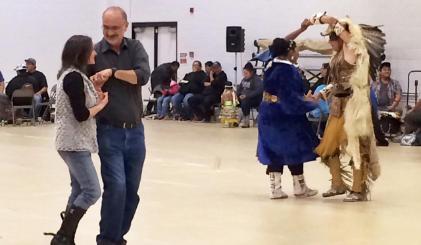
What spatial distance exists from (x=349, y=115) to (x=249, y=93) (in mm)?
8709

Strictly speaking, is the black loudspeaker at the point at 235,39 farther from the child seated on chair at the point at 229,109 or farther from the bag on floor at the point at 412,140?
the bag on floor at the point at 412,140

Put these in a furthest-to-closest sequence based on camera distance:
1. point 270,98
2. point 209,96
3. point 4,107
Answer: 1. point 209,96
2. point 4,107
3. point 270,98

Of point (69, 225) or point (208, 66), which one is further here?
point (208, 66)

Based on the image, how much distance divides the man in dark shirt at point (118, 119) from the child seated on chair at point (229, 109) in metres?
10.9

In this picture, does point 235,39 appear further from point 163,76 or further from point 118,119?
point 118,119

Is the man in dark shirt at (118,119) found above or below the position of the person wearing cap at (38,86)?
above

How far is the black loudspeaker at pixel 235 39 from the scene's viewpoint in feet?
55.5

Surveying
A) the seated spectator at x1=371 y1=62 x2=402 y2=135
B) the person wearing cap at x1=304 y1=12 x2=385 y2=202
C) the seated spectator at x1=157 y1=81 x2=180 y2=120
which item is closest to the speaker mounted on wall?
the seated spectator at x1=157 y1=81 x2=180 y2=120

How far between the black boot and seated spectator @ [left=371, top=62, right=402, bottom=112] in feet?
31.8

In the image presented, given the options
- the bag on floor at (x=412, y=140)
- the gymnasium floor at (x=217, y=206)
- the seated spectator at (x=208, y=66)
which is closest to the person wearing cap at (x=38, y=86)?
the seated spectator at (x=208, y=66)

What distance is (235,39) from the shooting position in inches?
668

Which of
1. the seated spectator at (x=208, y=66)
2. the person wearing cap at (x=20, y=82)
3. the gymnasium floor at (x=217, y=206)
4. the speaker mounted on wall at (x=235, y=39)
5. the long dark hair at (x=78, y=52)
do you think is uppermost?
the long dark hair at (x=78, y=52)

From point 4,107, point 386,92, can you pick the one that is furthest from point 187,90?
point 386,92

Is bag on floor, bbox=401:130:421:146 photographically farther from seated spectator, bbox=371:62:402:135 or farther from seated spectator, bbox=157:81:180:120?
seated spectator, bbox=157:81:180:120
